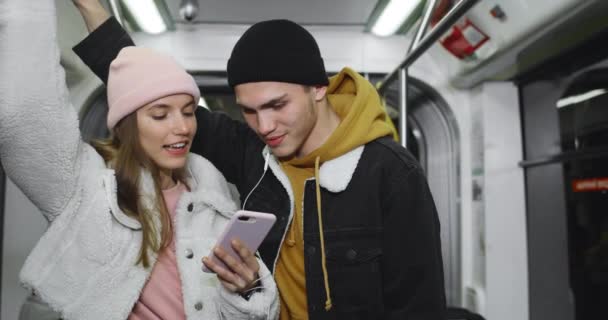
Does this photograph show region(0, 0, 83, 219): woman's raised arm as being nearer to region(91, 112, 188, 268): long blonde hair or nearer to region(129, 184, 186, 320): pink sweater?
region(91, 112, 188, 268): long blonde hair

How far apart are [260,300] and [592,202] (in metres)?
1.79

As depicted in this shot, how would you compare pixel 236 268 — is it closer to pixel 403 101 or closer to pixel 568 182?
pixel 403 101

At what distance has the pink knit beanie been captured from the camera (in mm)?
1184

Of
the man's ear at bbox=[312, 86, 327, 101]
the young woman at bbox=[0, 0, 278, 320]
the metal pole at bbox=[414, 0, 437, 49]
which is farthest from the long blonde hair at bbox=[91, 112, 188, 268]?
the metal pole at bbox=[414, 0, 437, 49]

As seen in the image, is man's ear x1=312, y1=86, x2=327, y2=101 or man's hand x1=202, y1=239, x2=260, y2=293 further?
man's ear x1=312, y1=86, x2=327, y2=101

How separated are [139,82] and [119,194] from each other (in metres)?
0.29

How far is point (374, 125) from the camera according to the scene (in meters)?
1.43

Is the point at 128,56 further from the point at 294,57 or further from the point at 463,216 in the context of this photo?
the point at 463,216

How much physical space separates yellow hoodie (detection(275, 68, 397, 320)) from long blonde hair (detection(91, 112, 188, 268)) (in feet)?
1.26

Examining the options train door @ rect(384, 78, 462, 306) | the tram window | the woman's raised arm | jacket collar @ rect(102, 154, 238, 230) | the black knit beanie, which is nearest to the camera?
the woman's raised arm

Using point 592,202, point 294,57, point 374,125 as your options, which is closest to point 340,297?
point 374,125

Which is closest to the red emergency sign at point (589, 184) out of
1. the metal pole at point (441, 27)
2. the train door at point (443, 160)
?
the train door at point (443, 160)

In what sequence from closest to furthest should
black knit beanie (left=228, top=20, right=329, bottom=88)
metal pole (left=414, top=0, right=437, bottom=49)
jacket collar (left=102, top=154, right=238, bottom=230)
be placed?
jacket collar (left=102, top=154, right=238, bottom=230), black knit beanie (left=228, top=20, right=329, bottom=88), metal pole (left=414, top=0, right=437, bottom=49)

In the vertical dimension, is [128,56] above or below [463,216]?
above
